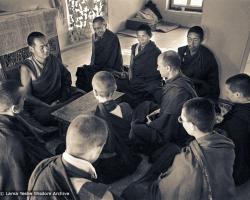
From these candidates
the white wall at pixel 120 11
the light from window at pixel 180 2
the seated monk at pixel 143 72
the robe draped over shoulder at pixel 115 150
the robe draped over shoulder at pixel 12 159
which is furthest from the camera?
the light from window at pixel 180 2

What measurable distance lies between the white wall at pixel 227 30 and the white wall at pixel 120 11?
6.00 metres

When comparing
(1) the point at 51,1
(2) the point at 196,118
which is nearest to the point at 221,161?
(2) the point at 196,118

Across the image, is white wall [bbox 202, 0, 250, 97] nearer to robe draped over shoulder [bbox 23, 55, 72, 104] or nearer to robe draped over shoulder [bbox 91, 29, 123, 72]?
robe draped over shoulder [bbox 91, 29, 123, 72]

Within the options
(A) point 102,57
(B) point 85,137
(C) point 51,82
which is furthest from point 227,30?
(B) point 85,137

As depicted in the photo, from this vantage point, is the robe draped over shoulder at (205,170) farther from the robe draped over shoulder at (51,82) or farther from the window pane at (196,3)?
the window pane at (196,3)

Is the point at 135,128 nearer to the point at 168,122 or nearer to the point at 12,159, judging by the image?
the point at 168,122

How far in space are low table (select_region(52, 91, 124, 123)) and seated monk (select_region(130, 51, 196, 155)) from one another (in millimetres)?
672

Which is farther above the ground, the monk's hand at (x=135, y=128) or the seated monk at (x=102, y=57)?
the seated monk at (x=102, y=57)

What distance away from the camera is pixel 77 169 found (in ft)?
5.95

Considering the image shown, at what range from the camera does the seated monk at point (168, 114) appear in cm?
329

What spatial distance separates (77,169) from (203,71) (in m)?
3.64

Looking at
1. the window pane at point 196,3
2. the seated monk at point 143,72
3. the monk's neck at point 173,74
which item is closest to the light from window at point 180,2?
the window pane at point 196,3

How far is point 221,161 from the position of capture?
2.11 meters

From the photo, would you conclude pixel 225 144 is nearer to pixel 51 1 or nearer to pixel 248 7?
pixel 248 7
